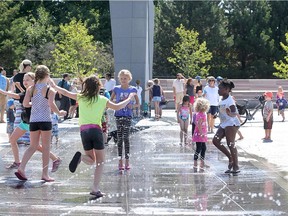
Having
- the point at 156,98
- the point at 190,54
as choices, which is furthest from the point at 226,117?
the point at 190,54

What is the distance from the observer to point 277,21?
2601 inches

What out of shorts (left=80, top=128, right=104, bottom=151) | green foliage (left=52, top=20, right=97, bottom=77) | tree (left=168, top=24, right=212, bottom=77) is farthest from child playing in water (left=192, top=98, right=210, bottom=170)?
tree (left=168, top=24, right=212, bottom=77)

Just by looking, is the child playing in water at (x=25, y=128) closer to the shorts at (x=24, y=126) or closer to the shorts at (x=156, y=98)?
the shorts at (x=24, y=126)

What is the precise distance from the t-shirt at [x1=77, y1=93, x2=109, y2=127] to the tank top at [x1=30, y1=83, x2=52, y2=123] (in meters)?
0.98

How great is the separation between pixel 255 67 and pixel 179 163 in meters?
51.4

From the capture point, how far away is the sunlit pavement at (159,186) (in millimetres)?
8344

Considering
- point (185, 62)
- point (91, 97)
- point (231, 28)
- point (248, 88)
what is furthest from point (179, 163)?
point (231, 28)

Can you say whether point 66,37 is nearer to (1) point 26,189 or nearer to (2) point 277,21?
(2) point 277,21

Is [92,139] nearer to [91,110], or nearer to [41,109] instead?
[91,110]

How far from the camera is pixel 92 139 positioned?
9336mm

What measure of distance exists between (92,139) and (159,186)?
4.33 ft

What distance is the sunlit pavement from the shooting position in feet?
27.4

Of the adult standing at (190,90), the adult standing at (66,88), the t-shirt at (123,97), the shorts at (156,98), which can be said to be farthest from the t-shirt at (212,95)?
the t-shirt at (123,97)

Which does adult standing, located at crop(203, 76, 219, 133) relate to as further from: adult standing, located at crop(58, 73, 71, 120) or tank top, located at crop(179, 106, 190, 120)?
adult standing, located at crop(58, 73, 71, 120)
